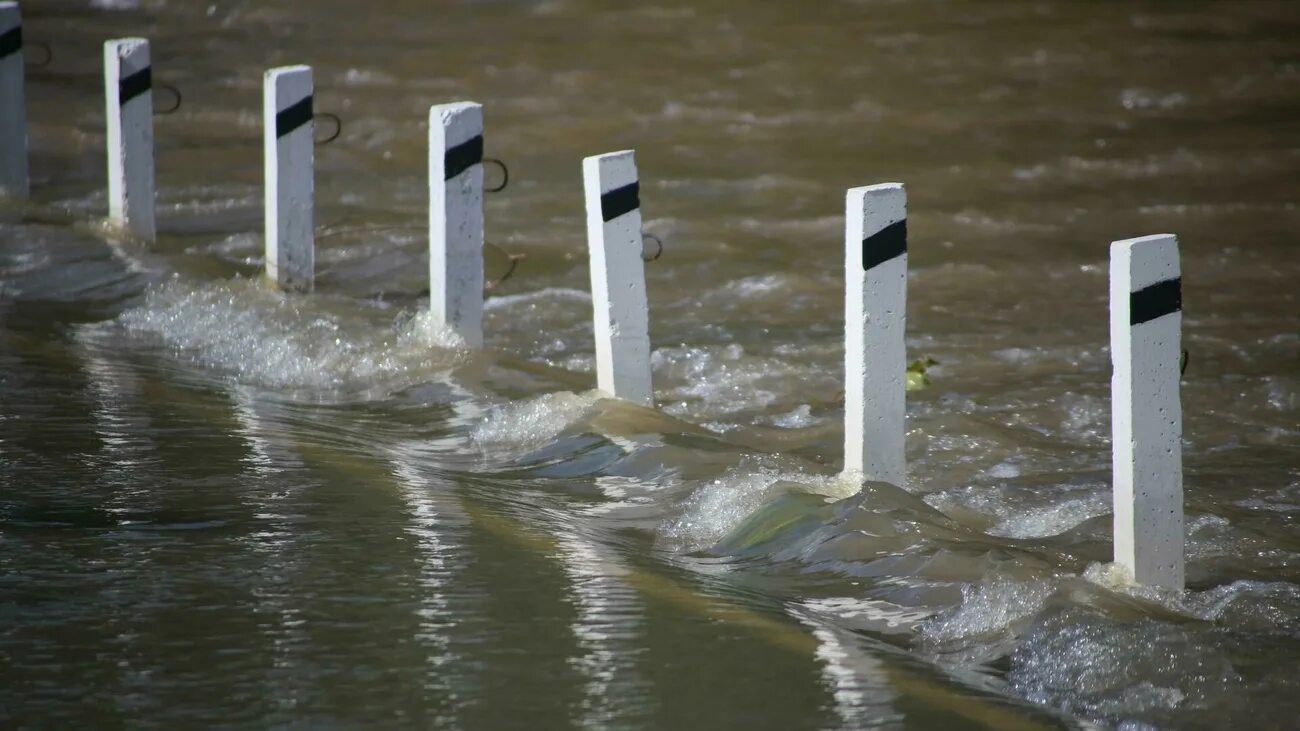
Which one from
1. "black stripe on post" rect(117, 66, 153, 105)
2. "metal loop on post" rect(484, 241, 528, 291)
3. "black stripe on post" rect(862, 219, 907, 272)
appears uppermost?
"black stripe on post" rect(117, 66, 153, 105)

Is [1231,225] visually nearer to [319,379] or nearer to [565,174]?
[565,174]

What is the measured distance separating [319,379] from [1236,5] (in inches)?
484

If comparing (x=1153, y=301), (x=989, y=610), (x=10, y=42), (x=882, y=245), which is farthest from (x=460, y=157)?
(x=10, y=42)

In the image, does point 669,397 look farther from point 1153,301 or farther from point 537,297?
point 1153,301

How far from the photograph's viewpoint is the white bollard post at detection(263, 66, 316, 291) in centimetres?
905

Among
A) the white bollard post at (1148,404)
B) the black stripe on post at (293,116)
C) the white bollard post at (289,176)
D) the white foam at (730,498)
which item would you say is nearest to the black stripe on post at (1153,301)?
the white bollard post at (1148,404)

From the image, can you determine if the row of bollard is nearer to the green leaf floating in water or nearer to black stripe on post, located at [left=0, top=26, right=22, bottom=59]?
black stripe on post, located at [left=0, top=26, right=22, bottom=59]

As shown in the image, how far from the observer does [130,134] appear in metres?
10.2

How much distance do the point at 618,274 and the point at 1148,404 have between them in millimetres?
2521

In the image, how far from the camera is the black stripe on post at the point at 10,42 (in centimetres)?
1112

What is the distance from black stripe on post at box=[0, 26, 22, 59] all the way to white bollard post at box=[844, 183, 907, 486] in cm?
769

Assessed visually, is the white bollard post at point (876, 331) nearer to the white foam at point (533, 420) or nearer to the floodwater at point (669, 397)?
the floodwater at point (669, 397)

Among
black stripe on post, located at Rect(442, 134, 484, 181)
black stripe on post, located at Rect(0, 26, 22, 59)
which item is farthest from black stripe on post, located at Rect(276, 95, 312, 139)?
black stripe on post, located at Rect(0, 26, 22, 59)

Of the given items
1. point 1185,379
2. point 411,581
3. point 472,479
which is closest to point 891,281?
point 472,479
